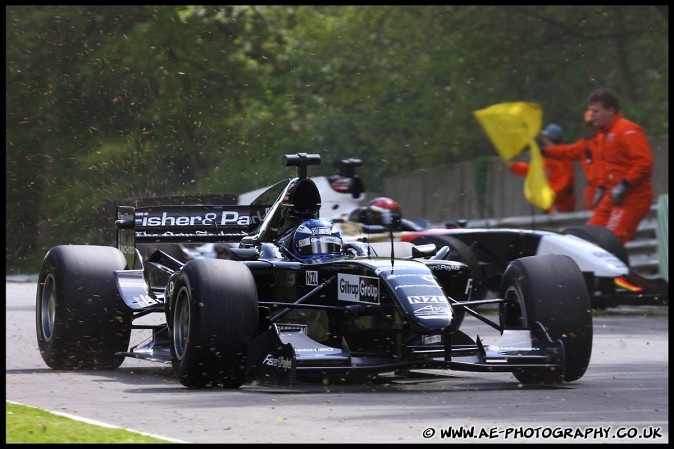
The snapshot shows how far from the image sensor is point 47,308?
12.0 metres

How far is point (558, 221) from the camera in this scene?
22.3 meters

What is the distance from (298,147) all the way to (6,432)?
23.0m

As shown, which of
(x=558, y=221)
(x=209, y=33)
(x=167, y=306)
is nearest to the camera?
(x=167, y=306)

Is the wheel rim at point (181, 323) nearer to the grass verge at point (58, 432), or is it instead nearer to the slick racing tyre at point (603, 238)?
the grass verge at point (58, 432)

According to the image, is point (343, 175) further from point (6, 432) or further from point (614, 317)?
point (6, 432)

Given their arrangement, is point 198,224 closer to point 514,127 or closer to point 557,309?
point 557,309

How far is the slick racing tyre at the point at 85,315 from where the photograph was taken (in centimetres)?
1155

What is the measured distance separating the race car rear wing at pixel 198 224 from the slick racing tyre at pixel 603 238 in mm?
6582

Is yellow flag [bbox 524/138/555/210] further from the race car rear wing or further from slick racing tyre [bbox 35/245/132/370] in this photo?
slick racing tyre [bbox 35/245/132/370]

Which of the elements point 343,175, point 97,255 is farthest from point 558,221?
point 97,255

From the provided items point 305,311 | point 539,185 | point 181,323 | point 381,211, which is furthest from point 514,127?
point 181,323

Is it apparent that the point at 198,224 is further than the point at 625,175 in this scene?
No

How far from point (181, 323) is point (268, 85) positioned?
2101cm

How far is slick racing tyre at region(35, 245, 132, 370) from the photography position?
1155 cm
